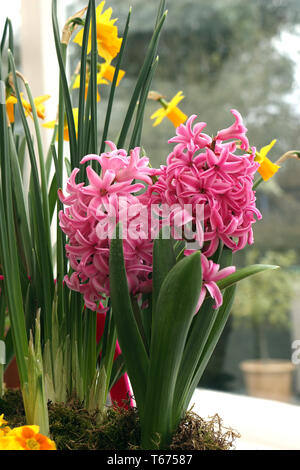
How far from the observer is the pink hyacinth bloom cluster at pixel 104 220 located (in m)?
0.51

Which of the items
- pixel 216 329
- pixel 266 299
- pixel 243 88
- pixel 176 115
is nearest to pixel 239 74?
pixel 243 88

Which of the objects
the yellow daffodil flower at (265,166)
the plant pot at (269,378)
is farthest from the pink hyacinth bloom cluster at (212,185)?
the plant pot at (269,378)

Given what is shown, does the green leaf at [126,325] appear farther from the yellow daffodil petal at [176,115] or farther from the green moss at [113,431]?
the yellow daffodil petal at [176,115]

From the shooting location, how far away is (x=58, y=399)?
2.19ft

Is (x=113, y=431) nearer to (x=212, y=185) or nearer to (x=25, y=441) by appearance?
(x=25, y=441)

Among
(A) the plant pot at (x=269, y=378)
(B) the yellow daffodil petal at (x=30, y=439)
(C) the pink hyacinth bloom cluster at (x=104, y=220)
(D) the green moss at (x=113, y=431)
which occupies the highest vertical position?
(C) the pink hyacinth bloom cluster at (x=104, y=220)

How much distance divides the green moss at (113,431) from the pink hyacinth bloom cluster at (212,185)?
204 mm

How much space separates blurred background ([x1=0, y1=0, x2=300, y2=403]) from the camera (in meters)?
1.48

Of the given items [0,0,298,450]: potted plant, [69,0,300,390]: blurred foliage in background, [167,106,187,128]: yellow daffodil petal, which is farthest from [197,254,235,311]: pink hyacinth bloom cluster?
[69,0,300,390]: blurred foliage in background

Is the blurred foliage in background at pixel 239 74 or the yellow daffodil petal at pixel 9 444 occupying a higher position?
the blurred foliage in background at pixel 239 74

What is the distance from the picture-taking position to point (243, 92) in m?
1.53

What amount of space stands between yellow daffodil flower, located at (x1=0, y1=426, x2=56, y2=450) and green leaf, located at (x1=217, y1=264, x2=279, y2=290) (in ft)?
0.76

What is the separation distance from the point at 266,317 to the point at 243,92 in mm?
692
